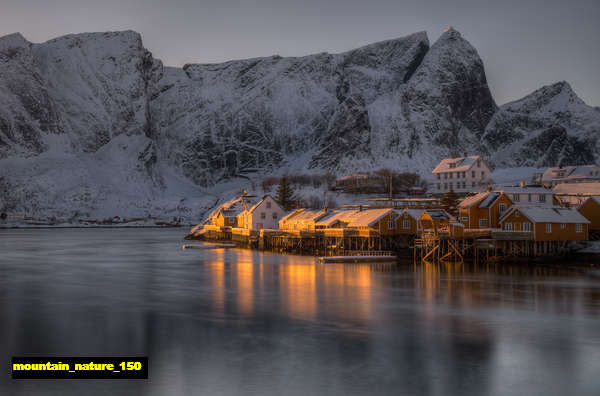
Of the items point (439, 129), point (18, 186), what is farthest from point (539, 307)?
point (18, 186)

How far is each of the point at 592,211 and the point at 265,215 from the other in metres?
46.4

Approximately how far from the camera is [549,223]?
57812mm

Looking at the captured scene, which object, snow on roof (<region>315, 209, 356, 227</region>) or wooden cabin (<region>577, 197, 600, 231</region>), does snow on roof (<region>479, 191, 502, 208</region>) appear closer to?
wooden cabin (<region>577, 197, 600, 231</region>)

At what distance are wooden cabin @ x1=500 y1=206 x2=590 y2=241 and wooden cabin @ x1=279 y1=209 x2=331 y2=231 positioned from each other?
1104 inches

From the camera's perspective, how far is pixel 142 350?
2392 centimetres

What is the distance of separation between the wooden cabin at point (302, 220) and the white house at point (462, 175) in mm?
34089

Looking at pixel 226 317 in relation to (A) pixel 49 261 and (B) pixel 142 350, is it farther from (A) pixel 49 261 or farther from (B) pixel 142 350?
(A) pixel 49 261

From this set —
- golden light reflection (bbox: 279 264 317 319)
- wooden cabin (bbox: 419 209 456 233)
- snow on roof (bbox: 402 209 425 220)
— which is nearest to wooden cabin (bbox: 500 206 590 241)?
wooden cabin (bbox: 419 209 456 233)

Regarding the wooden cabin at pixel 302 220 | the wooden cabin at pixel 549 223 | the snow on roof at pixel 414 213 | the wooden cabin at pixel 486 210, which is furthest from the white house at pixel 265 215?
the wooden cabin at pixel 549 223

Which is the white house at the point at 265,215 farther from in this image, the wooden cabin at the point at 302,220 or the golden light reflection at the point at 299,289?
the golden light reflection at the point at 299,289

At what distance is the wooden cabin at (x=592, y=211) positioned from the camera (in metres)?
64.1

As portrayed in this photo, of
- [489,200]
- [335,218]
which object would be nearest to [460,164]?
[335,218]

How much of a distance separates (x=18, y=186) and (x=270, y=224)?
411 feet

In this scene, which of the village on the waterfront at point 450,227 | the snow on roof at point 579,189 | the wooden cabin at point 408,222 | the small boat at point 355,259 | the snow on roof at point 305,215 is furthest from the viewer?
the snow on roof at point 305,215
